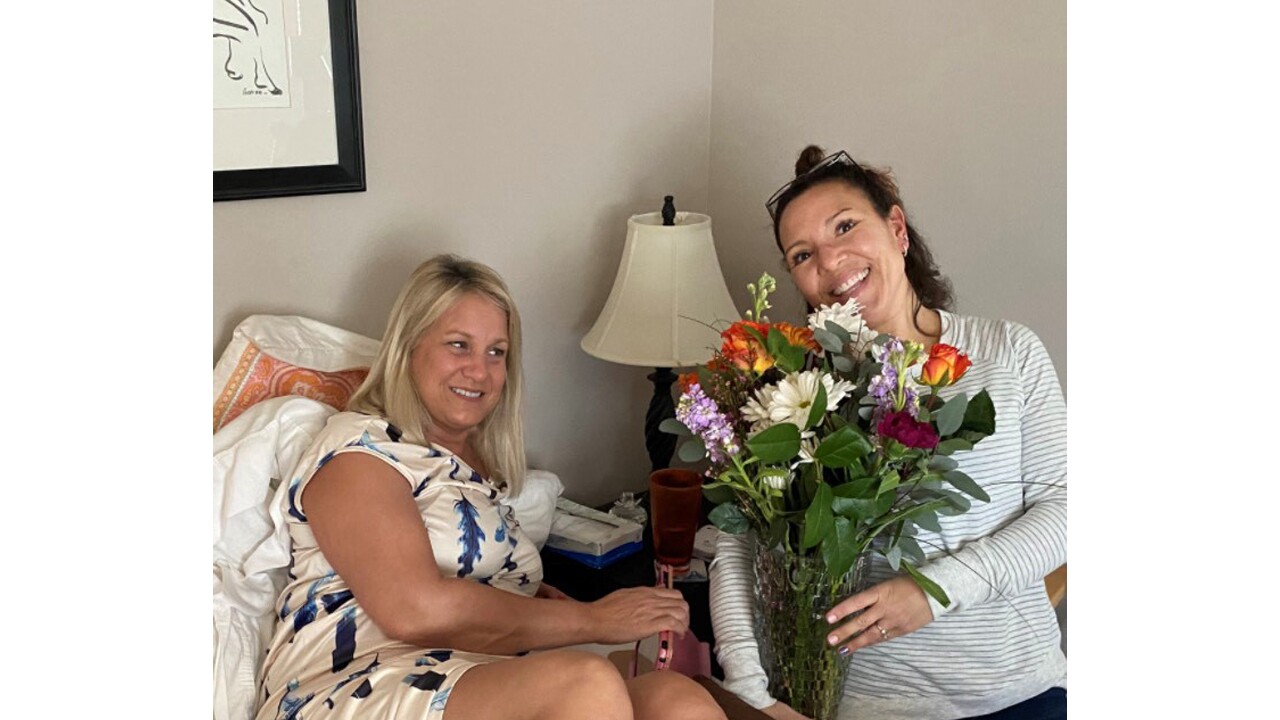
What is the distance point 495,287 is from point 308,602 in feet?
2.03

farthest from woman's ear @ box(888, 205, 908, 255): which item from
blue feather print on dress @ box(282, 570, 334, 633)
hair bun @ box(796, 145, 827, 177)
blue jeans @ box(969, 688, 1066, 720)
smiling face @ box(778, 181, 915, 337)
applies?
blue feather print on dress @ box(282, 570, 334, 633)

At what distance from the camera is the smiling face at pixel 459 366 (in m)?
1.92

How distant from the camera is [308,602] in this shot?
177 cm

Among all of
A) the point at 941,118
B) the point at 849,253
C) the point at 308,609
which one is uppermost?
the point at 941,118

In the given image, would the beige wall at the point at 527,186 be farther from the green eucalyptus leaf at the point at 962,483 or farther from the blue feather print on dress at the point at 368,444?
the green eucalyptus leaf at the point at 962,483

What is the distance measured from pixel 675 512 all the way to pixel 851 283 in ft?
1.82

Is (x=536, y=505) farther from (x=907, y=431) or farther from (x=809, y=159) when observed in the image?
(x=907, y=431)

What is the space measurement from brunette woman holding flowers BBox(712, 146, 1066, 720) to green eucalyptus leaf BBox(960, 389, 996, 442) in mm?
216

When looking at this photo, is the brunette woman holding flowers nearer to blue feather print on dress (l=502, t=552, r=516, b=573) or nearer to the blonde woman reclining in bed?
the blonde woman reclining in bed

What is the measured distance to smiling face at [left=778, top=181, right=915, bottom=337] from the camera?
1.67 m

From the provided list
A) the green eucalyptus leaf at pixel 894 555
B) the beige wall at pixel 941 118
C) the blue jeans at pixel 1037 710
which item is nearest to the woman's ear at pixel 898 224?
the beige wall at pixel 941 118

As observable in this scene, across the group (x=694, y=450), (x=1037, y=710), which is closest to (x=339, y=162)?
(x=694, y=450)

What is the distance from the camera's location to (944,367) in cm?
124
